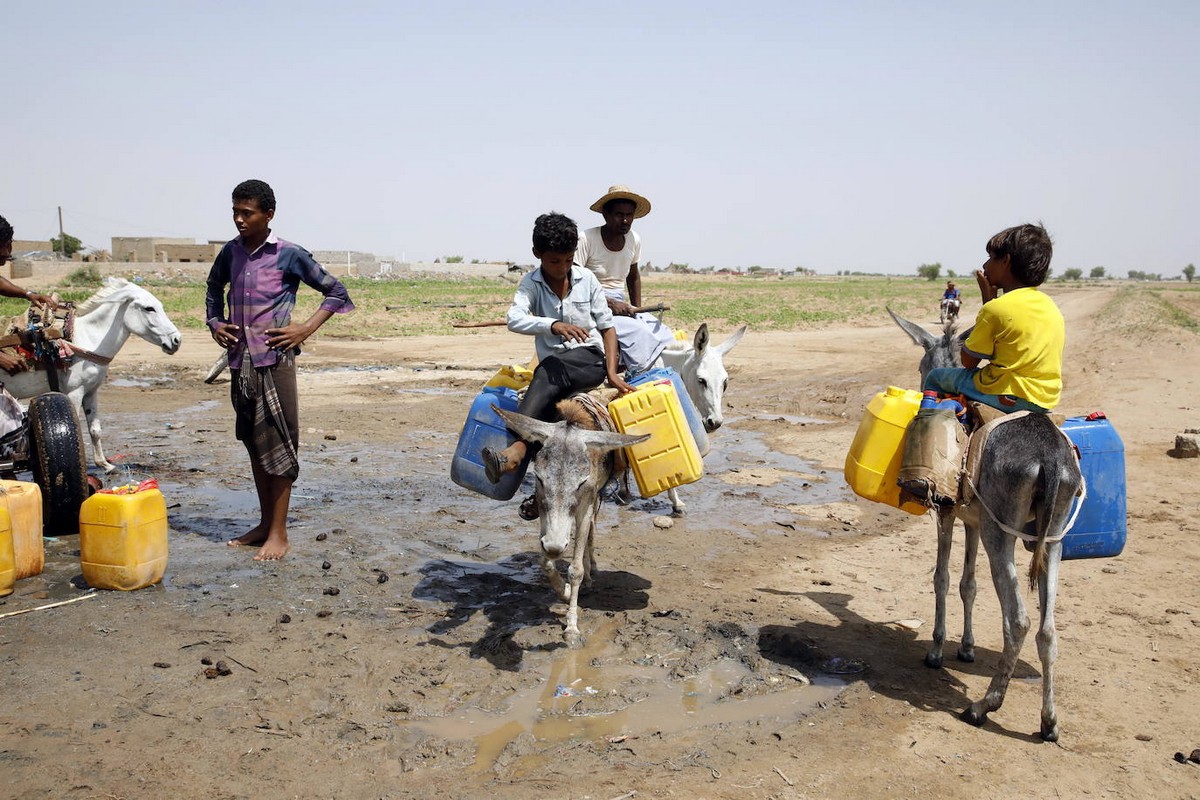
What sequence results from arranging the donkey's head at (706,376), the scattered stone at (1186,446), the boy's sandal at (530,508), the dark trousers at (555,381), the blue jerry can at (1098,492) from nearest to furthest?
1. the blue jerry can at (1098,492)
2. the boy's sandal at (530,508)
3. the dark trousers at (555,381)
4. the donkey's head at (706,376)
5. the scattered stone at (1186,446)

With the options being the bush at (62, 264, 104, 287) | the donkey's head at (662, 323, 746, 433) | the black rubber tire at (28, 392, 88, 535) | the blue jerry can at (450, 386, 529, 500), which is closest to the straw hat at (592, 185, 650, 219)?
the donkey's head at (662, 323, 746, 433)

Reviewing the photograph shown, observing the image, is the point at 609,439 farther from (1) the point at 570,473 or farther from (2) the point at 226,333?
(2) the point at 226,333

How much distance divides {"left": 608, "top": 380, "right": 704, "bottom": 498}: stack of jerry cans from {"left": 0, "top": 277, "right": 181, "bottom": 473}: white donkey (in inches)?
278

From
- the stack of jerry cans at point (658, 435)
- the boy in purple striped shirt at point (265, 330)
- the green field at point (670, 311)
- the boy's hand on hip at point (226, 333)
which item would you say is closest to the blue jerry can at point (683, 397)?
the stack of jerry cans at point (658, 435)

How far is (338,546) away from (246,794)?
388cm

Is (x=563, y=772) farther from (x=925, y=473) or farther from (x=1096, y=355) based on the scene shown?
(x=1096, y=355)

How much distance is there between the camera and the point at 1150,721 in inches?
202

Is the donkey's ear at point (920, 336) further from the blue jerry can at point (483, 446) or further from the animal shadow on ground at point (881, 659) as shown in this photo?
the blue jerry can at point (483, 446)

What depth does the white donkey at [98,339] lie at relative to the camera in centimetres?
998

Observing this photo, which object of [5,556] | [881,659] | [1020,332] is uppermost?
[1020,332]

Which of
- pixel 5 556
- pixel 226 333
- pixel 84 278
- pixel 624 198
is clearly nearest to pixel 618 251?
pixel 624 198

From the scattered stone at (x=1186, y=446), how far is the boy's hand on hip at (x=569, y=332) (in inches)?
349

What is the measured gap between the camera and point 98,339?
10547mm

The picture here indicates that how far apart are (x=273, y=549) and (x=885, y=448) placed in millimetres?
4975
